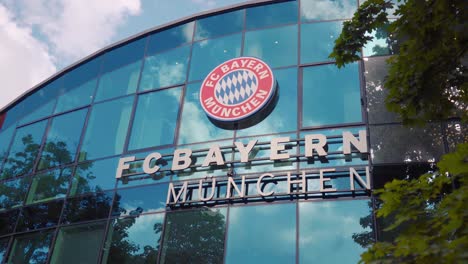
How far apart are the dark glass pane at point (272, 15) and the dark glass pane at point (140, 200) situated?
243 inches

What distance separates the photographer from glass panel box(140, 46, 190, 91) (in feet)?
55.1

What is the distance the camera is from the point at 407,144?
12.7 metres

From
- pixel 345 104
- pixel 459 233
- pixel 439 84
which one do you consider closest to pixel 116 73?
pixel 345 104

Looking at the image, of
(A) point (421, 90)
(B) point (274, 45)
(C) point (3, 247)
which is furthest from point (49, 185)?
(A) point (421, 90)

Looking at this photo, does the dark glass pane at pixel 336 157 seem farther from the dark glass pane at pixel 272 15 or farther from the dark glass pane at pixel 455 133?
the dark glass pane at pixel 272 15

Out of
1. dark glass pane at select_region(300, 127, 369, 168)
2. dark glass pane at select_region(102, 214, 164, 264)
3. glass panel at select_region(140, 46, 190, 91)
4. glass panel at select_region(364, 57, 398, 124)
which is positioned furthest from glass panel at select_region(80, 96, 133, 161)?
glass panel at select_region(364, 57, 398, 124)

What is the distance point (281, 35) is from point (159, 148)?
205 inches

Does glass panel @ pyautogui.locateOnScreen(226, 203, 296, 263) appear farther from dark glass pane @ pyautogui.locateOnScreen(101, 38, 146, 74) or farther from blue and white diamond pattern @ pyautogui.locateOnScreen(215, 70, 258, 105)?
dark glass pane @ pyautogui.locateOnScreen(101, 38, 146, 74)

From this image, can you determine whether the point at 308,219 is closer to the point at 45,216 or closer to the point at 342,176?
the point at 342,176

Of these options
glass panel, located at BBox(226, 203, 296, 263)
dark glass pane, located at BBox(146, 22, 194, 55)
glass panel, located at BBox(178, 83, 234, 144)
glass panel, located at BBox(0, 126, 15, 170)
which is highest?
dark glass pane, located at BBox(146, 22, 194, 55)

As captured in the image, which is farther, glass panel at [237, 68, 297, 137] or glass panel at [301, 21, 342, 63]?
glass panel at [301, 21, 342, 63]

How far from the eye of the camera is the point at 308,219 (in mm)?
12469

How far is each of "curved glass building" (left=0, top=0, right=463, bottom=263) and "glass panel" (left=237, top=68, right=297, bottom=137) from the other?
0.04 meters

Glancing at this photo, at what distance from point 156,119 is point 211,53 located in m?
2.83
